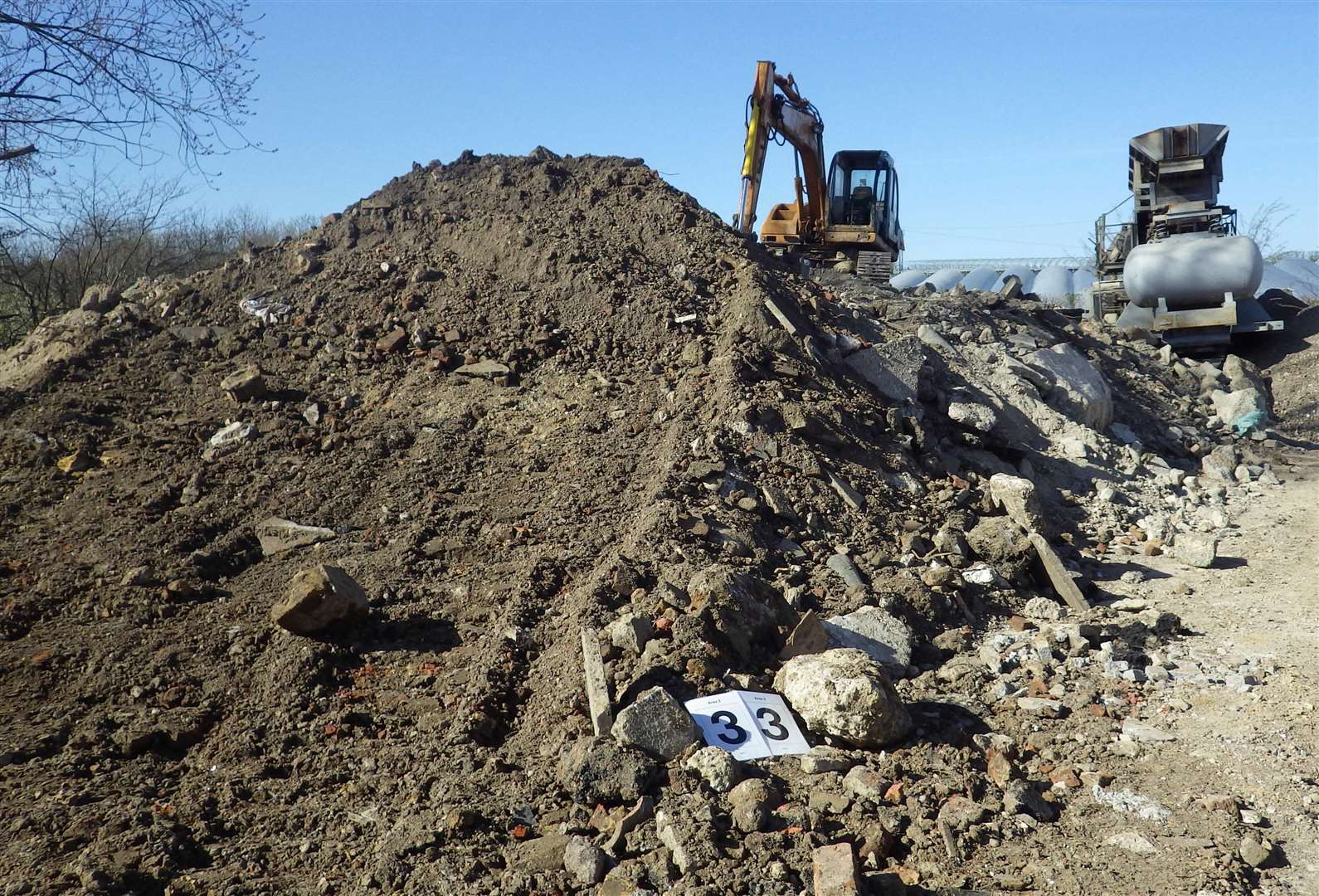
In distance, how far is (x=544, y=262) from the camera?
7.57 m

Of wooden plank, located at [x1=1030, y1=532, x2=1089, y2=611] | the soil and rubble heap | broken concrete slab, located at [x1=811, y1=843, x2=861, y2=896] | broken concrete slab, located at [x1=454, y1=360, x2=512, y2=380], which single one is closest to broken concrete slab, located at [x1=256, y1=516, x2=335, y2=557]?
the soil and rubble heap

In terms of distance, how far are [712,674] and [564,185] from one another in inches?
224

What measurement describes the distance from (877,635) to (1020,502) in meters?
2.11

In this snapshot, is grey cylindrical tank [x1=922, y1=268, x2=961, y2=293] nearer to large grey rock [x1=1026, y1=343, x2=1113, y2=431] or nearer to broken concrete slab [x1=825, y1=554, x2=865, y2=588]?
large grey rock [x1=1026, y1=343, x2=1113, y2=431]

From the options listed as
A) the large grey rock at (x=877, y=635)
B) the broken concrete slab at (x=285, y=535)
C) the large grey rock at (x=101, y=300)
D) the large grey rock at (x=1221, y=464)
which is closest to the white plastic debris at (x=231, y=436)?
the broken concrete slab at (x=285, y=535)

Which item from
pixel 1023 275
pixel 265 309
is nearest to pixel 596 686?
pixel 265 309

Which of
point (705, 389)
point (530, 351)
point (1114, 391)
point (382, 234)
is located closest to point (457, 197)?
point (382, 234)

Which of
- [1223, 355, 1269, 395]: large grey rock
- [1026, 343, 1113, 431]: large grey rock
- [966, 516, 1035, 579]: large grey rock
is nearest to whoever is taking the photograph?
[966, 516, 1035, 579]: large grey rock

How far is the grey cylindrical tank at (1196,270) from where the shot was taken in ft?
43.7

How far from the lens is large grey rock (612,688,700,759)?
11.4 feet

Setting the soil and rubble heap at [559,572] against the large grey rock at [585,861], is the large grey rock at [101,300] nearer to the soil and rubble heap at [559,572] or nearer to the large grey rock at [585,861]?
the soil and rubble heap at [559,572]

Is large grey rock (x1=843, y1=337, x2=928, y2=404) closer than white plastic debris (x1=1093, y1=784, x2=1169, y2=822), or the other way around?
white plastic debris (x1=1093, y1=784, x2=1169, y2=822)

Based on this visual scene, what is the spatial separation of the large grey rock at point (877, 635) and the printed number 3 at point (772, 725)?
689 mm

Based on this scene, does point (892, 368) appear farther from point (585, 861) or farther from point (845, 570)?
point (585, 861)
